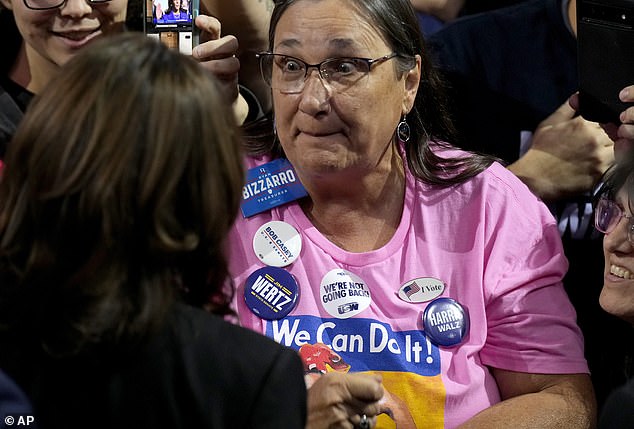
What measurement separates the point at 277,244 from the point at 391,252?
281 mm

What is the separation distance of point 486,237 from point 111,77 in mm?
1256

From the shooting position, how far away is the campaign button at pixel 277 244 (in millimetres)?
2355

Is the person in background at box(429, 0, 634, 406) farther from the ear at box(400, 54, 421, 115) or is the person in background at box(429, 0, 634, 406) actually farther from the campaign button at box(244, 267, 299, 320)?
the campaign button at box(244, 267, 299, 320)

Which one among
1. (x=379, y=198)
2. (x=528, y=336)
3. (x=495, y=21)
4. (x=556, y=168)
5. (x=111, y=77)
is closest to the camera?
(x=111, y=77)

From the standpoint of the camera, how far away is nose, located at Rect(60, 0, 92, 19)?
277 centimetres

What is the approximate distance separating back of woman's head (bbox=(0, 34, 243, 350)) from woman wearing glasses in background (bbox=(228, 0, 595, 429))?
856mm

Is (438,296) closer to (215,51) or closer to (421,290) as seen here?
(421,290)

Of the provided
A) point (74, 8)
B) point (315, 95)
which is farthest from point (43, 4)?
point (315, 95)

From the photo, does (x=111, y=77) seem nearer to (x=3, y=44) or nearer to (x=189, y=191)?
(x=189, y=191)

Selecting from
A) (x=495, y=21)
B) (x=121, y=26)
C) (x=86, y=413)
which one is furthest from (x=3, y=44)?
(x=86, y=413)

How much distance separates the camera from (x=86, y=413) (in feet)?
4.54

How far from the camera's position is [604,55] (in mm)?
2434

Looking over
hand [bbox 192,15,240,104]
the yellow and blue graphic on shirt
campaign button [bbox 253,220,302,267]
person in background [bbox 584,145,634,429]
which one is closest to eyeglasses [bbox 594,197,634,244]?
person in background [bbox 584,145,634,429]

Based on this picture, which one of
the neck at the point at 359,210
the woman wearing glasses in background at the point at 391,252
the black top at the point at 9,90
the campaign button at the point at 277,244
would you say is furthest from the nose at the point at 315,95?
the black top at the point at 9,90
